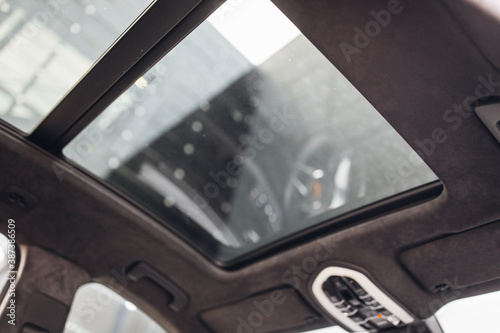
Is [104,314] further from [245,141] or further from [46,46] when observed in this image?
[46,46]

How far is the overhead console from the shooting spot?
193 cm

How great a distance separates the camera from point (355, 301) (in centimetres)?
198

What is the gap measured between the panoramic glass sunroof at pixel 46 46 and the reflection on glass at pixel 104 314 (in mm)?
1071

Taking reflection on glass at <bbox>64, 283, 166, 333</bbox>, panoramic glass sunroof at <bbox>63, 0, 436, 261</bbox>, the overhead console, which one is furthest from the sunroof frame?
reflection on glass at <bbox>64, 283, 166, 333</bbox>

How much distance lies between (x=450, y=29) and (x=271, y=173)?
121 cm

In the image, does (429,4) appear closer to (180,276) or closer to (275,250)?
(275,250)

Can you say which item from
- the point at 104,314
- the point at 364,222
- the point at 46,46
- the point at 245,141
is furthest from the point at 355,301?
the point at 46,46

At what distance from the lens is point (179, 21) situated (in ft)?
4.63

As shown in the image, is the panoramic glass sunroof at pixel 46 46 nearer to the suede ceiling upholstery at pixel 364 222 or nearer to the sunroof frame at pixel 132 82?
the sunroof frame at pixel 132 82

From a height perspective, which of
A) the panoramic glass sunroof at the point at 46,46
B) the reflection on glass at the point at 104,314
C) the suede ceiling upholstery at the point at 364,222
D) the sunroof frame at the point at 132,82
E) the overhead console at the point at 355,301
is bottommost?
the overhead console at the point at 355,301

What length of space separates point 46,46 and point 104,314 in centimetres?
172

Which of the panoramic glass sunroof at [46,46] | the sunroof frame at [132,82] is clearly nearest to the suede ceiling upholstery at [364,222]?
the sunroof frame at [132,82]

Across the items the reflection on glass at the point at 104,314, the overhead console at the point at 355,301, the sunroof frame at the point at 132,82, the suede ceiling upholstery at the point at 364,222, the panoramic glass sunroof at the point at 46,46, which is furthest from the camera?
the reflection on glass at the point at 104,314

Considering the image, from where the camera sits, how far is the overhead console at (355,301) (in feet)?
6.35
